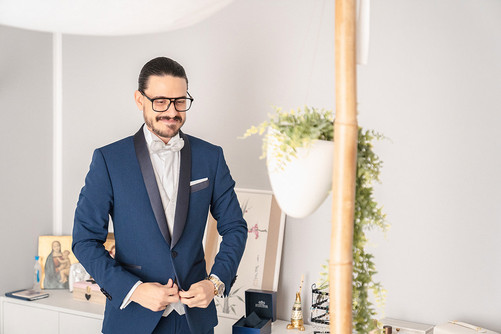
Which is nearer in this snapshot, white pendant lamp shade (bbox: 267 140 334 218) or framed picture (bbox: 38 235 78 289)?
white pendant lamp shade (bbox: 267 140 334 218)

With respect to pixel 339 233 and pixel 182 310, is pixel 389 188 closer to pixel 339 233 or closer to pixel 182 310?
pixel 182 310

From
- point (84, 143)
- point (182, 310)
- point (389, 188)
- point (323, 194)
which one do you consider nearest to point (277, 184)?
point (323, 194)

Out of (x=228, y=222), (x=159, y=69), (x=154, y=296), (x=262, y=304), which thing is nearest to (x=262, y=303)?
(x=262, y=304)

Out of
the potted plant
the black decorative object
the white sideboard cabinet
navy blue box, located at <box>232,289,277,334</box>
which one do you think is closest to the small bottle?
the white sideboard cabinet

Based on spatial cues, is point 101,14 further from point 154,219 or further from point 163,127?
point 154,219

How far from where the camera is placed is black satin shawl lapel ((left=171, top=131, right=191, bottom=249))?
2086 mm

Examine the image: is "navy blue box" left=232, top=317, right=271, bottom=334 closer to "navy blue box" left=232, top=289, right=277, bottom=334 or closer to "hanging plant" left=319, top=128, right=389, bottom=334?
"navy blue box" left=232, top=289, right=277, bottom=334

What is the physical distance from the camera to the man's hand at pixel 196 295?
6.49 feet

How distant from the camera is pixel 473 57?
2400 millimetres

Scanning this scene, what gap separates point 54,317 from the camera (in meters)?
3.09

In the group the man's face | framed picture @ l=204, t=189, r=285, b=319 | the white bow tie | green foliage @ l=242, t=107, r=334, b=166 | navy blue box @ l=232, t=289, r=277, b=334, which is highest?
the man's face

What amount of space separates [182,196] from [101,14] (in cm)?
103

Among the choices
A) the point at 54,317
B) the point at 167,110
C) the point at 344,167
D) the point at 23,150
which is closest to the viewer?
the point at 344,167

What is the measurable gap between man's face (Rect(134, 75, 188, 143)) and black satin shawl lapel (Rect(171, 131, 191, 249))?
0.42 ft
